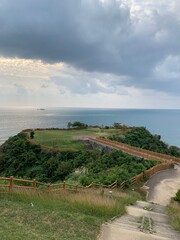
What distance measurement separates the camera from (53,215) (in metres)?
12.1

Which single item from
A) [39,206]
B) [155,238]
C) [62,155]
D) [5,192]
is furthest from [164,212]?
[62,155]

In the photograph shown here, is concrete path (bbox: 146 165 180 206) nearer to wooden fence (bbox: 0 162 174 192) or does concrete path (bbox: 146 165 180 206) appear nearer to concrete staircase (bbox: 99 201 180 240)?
wooden fence (bbox: 0 162 174 192)

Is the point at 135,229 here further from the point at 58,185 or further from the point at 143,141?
the point at 143,141

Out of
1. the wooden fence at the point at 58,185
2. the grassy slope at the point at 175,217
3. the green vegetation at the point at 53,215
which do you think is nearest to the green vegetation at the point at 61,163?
the wooden fence at the point at 58,185

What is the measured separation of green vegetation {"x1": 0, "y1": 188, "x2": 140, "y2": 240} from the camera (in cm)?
1016

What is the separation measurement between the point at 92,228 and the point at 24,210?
9.59 ft

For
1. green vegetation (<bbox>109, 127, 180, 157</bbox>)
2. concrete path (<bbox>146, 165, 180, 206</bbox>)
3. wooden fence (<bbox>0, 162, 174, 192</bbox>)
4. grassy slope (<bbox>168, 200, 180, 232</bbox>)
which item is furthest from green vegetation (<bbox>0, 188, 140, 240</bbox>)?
green vegetation (<bbox>109, 127, 180, 157</bbox>)

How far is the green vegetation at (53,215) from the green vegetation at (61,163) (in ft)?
32.0

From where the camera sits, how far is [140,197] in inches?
851

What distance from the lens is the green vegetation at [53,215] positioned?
10.2 meters

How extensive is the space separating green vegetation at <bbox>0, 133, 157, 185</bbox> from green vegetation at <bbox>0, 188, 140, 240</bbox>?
32.0 feet

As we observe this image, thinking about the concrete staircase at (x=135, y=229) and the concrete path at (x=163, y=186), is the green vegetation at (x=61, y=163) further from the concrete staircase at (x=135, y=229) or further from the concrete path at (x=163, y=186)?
the concrete staircase at (x=135, y=229)

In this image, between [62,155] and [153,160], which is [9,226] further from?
[62,155]

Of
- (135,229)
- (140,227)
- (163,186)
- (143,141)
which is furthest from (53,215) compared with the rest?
(143,141)
